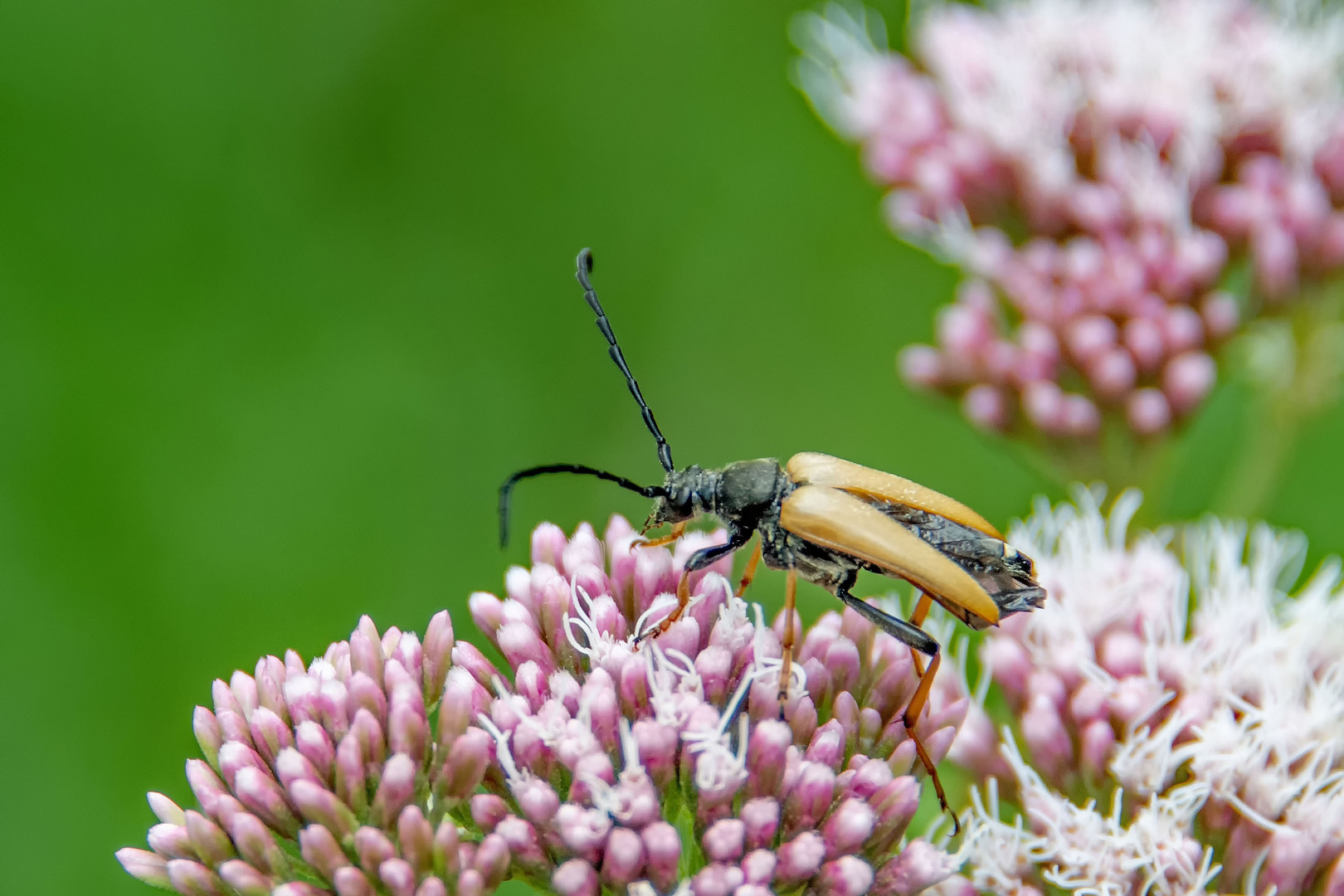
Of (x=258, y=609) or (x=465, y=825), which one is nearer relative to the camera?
(x=465, y=825)

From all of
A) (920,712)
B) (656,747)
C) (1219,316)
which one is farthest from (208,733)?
(1219,316)

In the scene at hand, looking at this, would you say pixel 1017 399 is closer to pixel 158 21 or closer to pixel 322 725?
pixel 322 725

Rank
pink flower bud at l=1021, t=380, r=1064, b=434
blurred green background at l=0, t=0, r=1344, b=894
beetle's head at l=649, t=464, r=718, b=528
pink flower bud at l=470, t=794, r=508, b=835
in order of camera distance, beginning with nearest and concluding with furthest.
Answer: pink flower bud at l=470, t=794, r=508, b=835 → beetle's head at l=649, t=464, r=718, b=528 → pink flower bud at l=1021, t=380, r=1064, b=434 → blurred green background at l=0, t=0, r=1344, b=894

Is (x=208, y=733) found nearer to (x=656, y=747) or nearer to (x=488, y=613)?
(x=488, y=613)

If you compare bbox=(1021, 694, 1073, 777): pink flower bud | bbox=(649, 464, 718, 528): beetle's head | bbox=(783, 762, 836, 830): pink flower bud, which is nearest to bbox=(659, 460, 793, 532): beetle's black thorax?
bbox=(649, 464, 718, 528): beetle's head

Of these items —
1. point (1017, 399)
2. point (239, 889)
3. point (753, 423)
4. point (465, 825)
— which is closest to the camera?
point (239, 889)

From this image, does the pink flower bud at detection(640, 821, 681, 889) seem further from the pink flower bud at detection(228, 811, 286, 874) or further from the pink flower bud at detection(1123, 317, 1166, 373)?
the pink flower bud at detection(1123, 317, 1166, 373)

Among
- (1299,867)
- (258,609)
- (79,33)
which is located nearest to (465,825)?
(1299,867)
